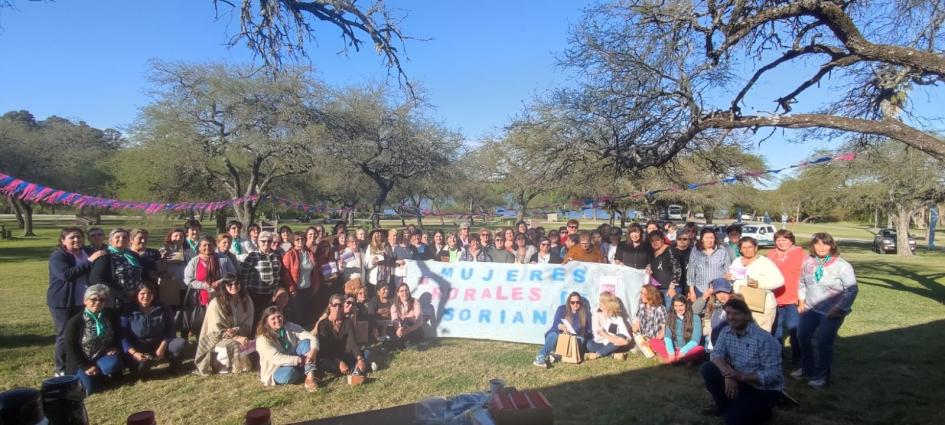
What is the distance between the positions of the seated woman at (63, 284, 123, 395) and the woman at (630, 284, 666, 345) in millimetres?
6043

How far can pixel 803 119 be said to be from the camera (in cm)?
588

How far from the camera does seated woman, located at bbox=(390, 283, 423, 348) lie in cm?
692

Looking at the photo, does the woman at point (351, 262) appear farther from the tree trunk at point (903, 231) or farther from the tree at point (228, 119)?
the tree trunk at point (903, 231)

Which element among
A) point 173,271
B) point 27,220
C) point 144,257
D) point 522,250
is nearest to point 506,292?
point 522,250

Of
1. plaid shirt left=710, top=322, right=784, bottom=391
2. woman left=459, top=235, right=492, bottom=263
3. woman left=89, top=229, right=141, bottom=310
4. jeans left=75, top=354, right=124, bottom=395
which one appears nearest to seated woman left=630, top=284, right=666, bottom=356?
plaid shirt left=710, top=322, right=784, bottom=391

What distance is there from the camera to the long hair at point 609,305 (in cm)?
668

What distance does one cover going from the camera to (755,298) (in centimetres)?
555

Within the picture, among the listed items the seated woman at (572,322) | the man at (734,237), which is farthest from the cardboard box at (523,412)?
the man at (734,237)

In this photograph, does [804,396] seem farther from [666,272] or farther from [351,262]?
[351,262]

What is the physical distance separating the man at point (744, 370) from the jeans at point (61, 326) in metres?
6.37

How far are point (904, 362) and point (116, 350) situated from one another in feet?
30.3

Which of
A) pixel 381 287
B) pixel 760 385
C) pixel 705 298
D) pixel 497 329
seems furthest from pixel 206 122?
pixel 760 385

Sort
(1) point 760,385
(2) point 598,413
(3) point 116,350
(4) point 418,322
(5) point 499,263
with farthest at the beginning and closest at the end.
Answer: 1. (5) point 499,263
2. (4) point 418,322
3. (3) point 116,350
4. (2) point 598,413
5. (1) point 760,385

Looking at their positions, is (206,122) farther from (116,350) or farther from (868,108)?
(868,108)
